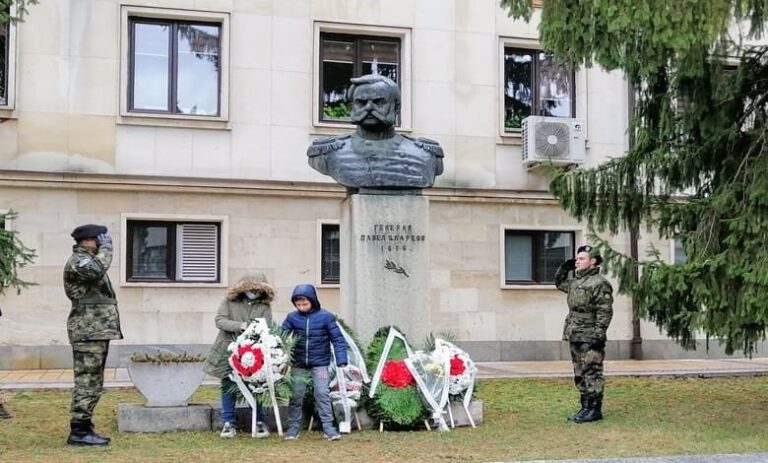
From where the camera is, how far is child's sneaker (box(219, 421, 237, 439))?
882 centimetres

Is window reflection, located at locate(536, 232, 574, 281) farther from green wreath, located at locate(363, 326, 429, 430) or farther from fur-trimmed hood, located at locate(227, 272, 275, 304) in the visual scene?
fur-trimmed hood, located at locate(227, 272, 275, 304)

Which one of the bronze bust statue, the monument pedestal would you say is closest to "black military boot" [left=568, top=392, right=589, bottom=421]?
the monument pedestal

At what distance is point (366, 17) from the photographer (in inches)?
679

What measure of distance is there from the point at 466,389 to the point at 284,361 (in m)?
2.07

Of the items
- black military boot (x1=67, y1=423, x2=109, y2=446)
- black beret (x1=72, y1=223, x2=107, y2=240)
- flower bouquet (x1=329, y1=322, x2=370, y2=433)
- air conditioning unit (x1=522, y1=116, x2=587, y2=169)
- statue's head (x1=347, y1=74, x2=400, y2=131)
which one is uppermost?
air conditioning unit (x1=522, y1=116, x2=587, y2=169)

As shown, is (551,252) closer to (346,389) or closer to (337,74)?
(337,74)

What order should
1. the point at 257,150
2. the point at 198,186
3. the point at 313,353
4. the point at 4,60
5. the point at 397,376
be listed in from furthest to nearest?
1. the point at 257,150
2. the point at 198,186
3. the point at 4,60
4. the point at 397,376
5. the point at 313,353

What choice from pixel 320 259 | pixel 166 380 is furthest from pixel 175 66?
pixel 166 380

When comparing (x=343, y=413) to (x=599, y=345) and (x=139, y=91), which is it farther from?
(x=139, y=91)

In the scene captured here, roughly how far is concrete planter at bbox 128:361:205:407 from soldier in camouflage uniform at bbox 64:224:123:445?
33.0 inches

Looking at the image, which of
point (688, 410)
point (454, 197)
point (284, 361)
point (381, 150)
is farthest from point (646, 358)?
point (284, 361)

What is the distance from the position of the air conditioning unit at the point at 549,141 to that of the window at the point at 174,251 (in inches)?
237

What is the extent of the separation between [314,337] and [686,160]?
5128 millimetres

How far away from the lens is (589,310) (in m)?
9.85
